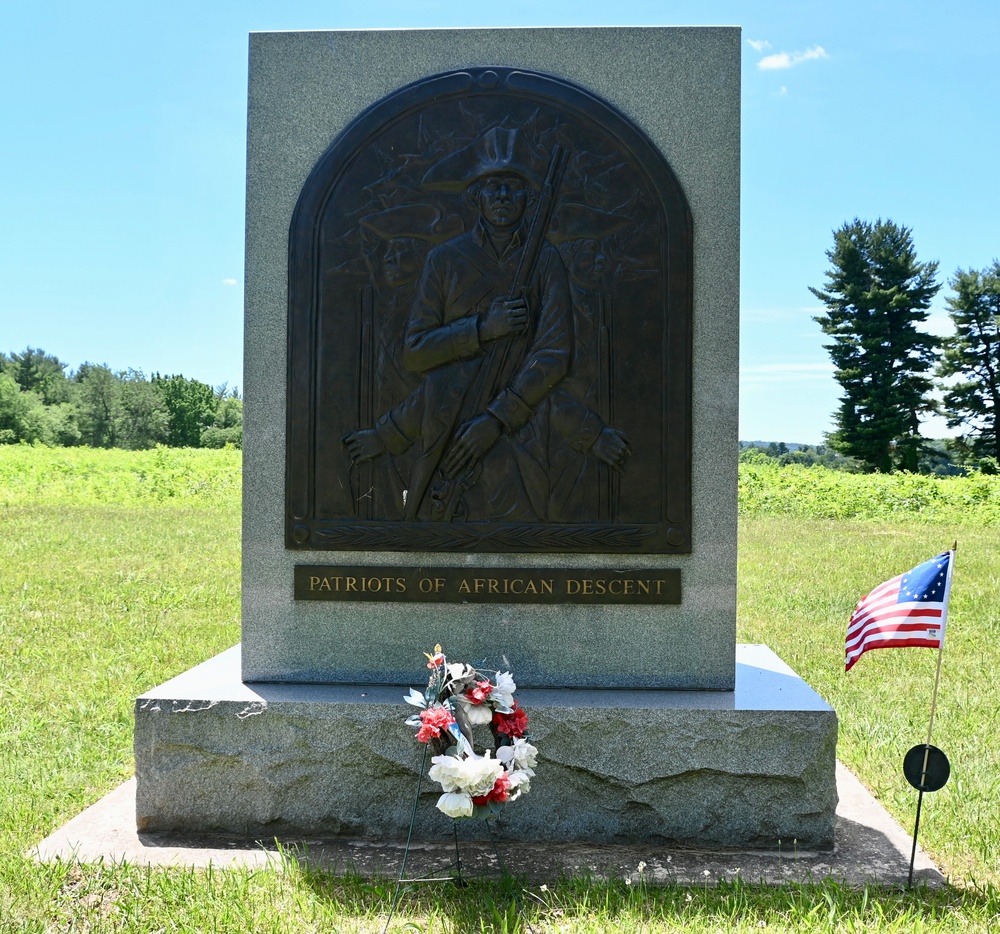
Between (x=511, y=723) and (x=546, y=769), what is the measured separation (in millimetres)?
593

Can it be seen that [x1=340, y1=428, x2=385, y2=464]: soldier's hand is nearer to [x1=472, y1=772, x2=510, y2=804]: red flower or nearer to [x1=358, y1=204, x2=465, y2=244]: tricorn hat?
[x1=358, y1=204, x2=465, y2=244]: tricorn hat

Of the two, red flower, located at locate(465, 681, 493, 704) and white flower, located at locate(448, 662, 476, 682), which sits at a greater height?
white flower, located at locate(448, 662, 476, 682)

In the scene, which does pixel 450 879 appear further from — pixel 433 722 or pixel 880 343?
pixel 880 343

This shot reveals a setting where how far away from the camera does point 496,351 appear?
424 centimetres

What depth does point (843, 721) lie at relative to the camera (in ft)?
18.1

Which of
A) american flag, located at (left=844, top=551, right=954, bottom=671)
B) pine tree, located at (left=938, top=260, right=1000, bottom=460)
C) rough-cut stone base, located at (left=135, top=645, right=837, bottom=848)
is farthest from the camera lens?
pine tree, located at (left=938, top=260, right=1000, bottom=460)

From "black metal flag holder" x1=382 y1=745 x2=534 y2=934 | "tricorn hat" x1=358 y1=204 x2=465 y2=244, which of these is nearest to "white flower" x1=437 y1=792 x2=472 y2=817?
"black metal flag holder" x1=382 y1=745 x2=534 y2=934

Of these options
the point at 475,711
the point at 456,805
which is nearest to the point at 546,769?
the point at 475,711

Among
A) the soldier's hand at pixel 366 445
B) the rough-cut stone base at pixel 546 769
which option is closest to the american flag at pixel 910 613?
the rough-cut stone base at pixel 546 769

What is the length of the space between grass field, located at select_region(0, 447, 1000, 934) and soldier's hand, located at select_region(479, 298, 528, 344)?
2.33 m

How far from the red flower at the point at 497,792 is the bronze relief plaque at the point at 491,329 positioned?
4.02ft

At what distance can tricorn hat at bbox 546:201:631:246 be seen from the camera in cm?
418

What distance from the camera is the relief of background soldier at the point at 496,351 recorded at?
13.7 ft

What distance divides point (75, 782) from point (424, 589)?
1996mm
